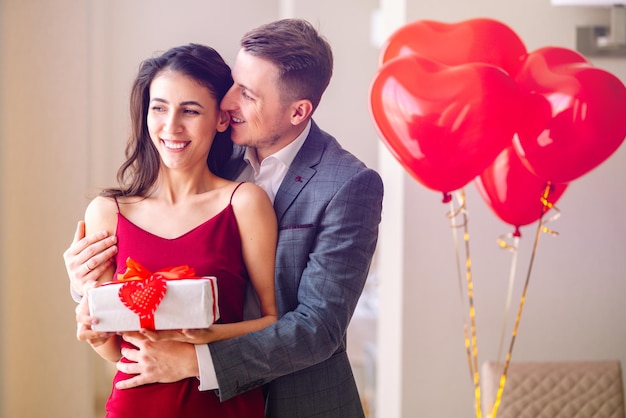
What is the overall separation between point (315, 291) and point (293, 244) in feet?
0.35

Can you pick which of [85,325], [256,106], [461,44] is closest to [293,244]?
[256,106]

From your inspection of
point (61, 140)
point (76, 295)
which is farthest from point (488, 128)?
point (61, 140)

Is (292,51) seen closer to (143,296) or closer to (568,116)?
(143,296)

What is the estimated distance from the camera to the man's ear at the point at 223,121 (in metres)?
1.69

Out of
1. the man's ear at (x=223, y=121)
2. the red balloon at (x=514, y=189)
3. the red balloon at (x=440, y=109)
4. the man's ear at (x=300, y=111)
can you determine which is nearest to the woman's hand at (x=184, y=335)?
the man's ear at (x=223, y=121)

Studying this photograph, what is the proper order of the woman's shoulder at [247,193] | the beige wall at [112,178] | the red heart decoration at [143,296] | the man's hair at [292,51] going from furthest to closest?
the beige wall at [112,178] < the man's hair at [292,51] < the woman's shoulder at [247,193] < the red heart decoration at [143,296]

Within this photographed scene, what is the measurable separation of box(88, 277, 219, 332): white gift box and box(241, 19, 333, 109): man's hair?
22.0 inches

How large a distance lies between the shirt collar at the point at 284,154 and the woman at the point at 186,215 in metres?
0.13

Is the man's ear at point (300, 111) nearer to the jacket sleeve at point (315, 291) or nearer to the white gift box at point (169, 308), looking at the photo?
the jacket sleeve at point (315, 291)

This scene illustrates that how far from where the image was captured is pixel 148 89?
1.65 meters

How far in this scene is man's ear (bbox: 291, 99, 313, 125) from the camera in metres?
1.79

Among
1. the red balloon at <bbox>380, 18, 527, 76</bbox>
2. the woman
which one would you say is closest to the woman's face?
the woman

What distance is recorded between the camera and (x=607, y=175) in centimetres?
307

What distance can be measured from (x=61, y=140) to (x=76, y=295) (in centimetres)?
205
